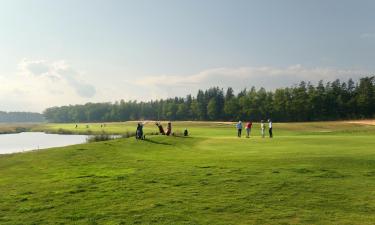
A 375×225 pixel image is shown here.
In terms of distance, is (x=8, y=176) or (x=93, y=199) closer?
(x=93, y=199)

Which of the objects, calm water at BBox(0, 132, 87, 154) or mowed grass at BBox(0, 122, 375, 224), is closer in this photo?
mowed grass at BBox(0, 122, 375, 224)

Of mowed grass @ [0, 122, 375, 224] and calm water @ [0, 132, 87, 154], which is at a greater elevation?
mowed grass @ [0, 122, 375, 224]

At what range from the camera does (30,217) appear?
12.1m

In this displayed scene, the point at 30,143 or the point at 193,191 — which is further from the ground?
the point at 193,191

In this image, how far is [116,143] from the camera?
34.8 m

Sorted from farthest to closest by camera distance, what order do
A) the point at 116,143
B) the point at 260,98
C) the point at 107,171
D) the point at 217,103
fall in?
1. the point at 217,103
2. the point at 260,98
3. the point at 116,143
4. the point at 107,171

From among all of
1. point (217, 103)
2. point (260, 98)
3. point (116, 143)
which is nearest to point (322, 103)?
point (260, 98)

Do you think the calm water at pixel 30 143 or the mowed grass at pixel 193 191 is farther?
the calm water at pixel 30 143

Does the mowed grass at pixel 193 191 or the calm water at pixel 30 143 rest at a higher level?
the mowed grass at pixel 193 191

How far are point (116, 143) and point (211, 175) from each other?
1810cm

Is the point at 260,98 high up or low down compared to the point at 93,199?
up

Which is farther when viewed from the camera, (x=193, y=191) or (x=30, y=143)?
(x=30, y=143)

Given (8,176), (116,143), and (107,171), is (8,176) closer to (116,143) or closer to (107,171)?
(107,171)

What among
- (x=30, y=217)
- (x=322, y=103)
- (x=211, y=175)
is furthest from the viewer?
(x=322, y=103)
